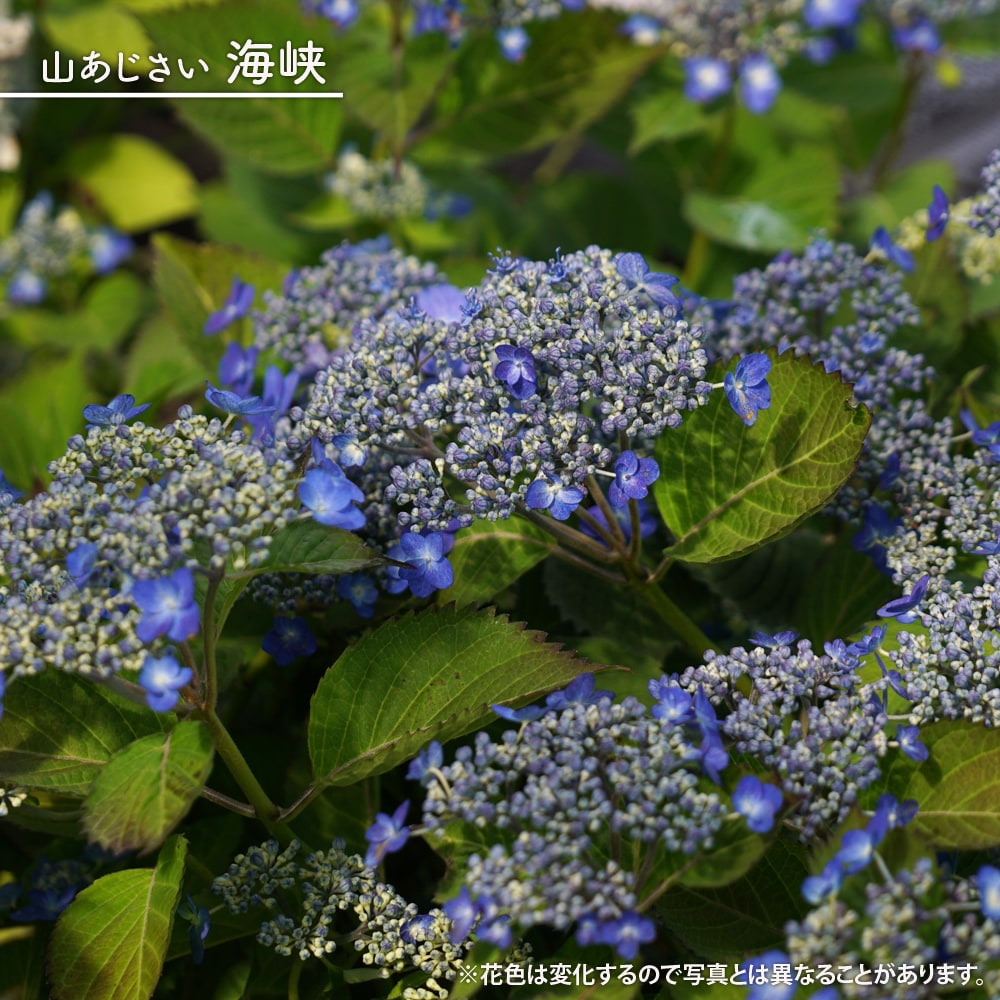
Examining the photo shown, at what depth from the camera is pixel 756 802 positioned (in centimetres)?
94

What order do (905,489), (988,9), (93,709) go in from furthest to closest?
(988,9)
(905,489)
(93,709)

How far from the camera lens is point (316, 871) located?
114 centimetres

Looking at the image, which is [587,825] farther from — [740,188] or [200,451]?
[740,188]

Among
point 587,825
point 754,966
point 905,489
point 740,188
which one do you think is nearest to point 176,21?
point 740,188

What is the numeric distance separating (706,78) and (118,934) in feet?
5.55

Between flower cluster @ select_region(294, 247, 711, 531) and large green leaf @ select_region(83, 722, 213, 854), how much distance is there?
0.97 ft

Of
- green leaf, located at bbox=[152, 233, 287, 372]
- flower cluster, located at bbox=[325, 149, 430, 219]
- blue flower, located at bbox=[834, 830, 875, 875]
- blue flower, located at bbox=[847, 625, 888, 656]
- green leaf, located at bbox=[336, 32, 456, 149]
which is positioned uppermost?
green leaf, located at bbox=[336, 32, 456, 149]

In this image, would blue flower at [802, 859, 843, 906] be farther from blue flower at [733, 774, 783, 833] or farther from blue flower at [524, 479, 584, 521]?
blue flower at [524, 479, 584, 521]

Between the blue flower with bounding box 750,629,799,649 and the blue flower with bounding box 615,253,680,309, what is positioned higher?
the blue flower with bounding box 615,253,680,309

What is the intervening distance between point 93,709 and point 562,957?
524 millimetres

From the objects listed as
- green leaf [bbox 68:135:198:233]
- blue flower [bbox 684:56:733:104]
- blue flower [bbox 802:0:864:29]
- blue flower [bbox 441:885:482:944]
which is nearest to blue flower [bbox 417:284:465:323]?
blue flower [bbox 441:885:482:944]

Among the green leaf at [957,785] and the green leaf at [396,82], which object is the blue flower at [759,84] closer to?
the green leaf at [396,82]

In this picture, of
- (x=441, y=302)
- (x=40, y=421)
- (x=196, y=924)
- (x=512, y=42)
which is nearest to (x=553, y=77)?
(x=512, y=42)

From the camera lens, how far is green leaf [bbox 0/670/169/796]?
113 centimetres
